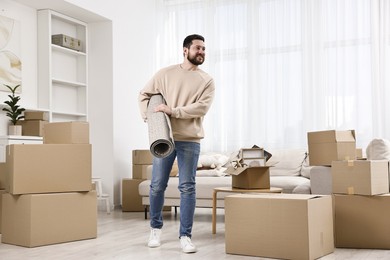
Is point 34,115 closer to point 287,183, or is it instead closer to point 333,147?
point 287,183

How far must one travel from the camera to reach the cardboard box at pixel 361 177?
3.15 m

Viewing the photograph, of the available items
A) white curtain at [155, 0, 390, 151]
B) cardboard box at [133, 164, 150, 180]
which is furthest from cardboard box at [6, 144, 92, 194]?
white curtain at [155, 0, 390, 151]

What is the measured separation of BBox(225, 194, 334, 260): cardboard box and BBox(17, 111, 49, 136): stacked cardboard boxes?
2553 mm

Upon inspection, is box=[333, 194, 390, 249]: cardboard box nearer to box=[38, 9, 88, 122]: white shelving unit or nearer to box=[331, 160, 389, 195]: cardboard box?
box=[331, 160, 389, 195]: cardboard box

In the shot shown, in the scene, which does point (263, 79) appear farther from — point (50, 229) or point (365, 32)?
point (50, 229)

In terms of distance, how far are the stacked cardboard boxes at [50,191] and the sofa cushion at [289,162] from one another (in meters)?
2.17

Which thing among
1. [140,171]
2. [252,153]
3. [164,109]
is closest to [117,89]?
[140,171]

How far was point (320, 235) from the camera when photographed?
2.94m

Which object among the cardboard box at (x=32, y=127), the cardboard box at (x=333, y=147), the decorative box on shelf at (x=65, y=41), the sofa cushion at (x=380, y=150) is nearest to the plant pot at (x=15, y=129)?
the cardboard box at (x=32, y=127)

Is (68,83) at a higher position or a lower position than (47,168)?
higher

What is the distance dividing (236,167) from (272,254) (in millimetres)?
1017

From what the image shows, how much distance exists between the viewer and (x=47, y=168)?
3.52 meters

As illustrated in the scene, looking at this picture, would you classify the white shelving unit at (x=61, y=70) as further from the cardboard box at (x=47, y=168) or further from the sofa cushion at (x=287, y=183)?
the sofa cushion at (x=287, y=183)

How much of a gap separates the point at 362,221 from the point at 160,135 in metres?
1.35
